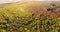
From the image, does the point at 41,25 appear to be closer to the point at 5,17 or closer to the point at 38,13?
the point at 38,13

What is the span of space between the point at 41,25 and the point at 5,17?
13.7 inches

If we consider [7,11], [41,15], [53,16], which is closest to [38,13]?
[41,15]

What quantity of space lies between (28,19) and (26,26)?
7 cm

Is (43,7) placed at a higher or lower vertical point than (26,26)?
higher

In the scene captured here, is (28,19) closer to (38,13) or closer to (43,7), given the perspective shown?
(38,13)

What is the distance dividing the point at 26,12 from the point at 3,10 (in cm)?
23

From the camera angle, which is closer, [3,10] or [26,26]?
[26,26]

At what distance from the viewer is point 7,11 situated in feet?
5.07

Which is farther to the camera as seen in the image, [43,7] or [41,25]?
[43,7]

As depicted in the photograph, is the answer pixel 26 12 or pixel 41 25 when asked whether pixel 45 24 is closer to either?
pixel 41 25

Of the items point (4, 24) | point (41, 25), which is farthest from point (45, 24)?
point (4, 24)

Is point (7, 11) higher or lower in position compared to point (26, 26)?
higher

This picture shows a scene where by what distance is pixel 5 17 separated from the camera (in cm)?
150

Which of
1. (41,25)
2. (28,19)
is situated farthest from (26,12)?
(41,25)
